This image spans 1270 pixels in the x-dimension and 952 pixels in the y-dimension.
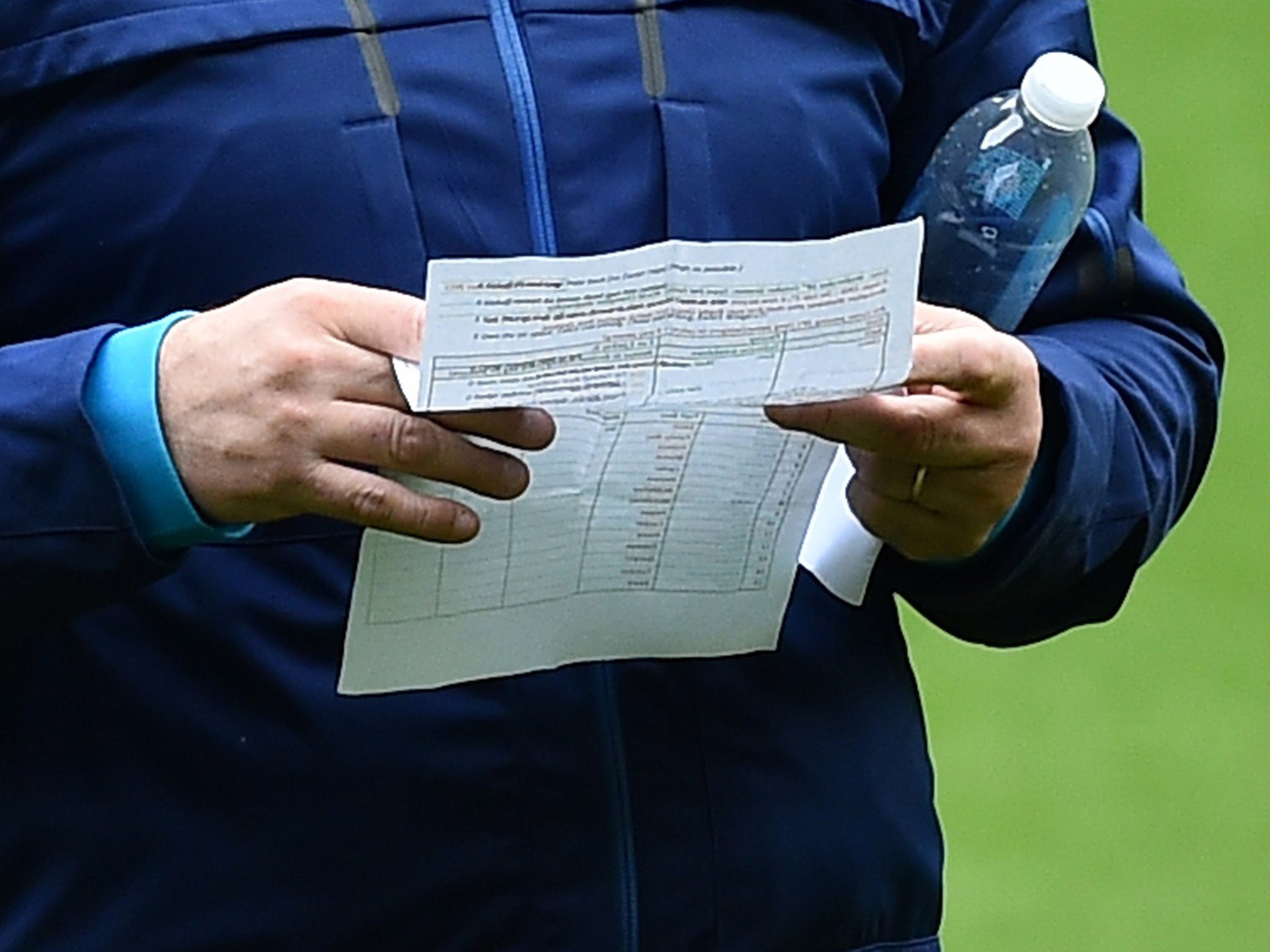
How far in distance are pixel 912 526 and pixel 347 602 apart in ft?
0.70

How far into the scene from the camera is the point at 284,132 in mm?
900

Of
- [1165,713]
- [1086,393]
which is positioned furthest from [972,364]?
[1165,713]

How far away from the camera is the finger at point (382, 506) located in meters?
0.78

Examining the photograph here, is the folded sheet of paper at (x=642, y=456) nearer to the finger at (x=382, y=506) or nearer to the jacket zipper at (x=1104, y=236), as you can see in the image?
the finger at (x=382, y=506)

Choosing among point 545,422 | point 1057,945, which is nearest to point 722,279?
point 545,422

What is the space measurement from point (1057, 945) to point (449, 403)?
148 cm

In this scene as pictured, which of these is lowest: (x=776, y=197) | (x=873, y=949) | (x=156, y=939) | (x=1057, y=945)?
(x=1057, y=945)

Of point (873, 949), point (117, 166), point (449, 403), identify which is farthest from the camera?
point (873, 949)

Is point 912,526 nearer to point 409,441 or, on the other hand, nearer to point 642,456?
point 642,456

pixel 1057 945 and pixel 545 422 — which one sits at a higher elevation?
pixel 545 422

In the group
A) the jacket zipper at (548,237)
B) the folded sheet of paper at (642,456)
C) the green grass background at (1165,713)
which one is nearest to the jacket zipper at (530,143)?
the jacket zipper at (548,237)

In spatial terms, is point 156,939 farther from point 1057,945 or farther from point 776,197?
point 1057,945

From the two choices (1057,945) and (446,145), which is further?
(1057,945)

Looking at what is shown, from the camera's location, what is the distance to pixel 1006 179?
0.99 metres
